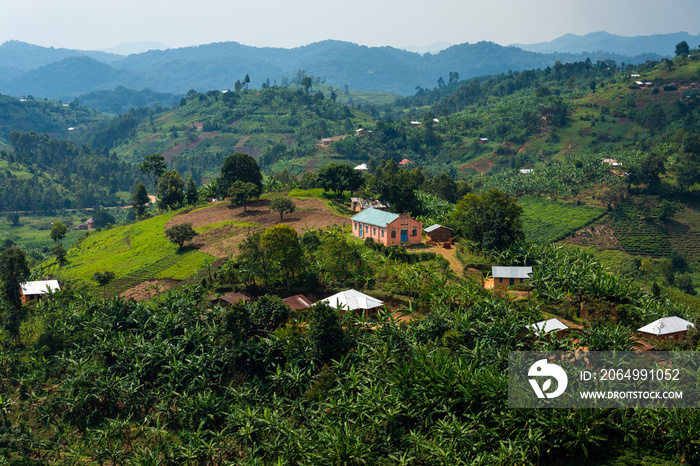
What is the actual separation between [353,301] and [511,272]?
48.2 ft

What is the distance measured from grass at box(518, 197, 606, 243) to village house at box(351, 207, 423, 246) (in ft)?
113

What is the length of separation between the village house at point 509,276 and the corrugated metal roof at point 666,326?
9.67 meters

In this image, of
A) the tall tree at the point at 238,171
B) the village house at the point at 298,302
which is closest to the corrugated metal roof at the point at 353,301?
the village house at the point at 298,302

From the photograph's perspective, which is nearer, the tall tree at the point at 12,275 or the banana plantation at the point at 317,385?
the banana plantation at the point at 317,385

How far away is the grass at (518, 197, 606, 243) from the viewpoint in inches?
3292

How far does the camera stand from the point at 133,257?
2146 inches

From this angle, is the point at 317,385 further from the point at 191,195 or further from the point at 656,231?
the point at 656,231

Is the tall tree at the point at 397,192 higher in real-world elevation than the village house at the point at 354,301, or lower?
higher

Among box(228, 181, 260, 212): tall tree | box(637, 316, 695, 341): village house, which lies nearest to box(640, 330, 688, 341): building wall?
box(637, 316, 695, 341): village house

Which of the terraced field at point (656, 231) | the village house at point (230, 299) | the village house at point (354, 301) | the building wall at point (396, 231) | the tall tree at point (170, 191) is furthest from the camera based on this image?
the terraced field at point (656, 231)

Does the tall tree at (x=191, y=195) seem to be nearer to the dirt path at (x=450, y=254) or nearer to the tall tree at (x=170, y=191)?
the tall tree at (x=170, y=191)

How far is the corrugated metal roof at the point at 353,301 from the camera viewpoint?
36.3 m

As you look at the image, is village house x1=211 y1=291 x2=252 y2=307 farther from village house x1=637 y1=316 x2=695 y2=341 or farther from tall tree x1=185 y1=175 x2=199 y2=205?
tall tree x1=185 y1=175 x2=199 y2=205

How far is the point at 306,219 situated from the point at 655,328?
35.9 metres
